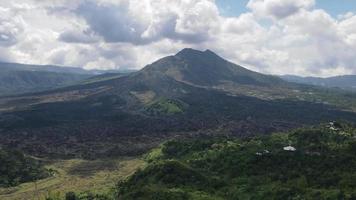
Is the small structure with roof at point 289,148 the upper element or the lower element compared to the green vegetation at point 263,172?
upper

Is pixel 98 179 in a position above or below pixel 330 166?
below

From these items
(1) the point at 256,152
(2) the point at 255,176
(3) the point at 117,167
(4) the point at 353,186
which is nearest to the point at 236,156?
(1) the point at 256,152

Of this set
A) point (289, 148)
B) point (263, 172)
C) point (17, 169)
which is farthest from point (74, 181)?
point (289, 148)

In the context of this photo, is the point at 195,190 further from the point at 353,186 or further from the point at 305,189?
the point at 353,186

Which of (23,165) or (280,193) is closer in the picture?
(280,193)

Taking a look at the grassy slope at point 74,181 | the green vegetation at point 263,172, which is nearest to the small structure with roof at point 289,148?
the green vegetation at point 263,172

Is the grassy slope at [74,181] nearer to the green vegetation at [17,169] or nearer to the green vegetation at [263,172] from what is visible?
the green vegetation at [17,169]

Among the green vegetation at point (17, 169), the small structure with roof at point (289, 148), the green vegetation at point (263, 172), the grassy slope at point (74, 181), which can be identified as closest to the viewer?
the green vegetation at point (263, 172)

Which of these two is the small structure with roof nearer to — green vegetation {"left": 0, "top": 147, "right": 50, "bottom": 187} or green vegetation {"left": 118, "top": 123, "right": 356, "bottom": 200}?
green vegetation {"left": 118, "top": 123, "right": 356, "bottom": 200}
